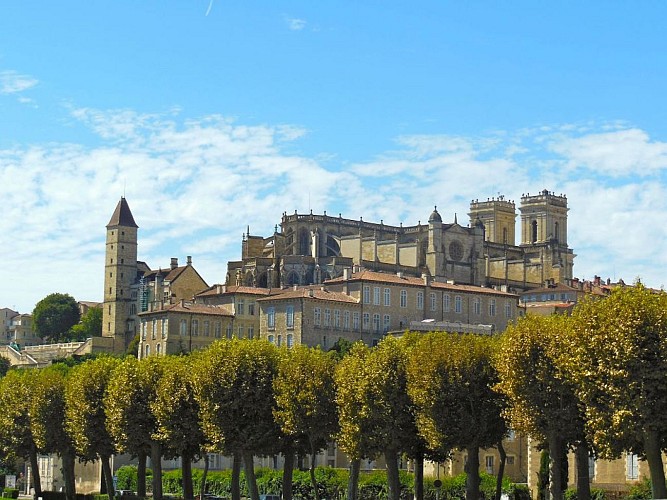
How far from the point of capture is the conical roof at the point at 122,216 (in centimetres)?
16462

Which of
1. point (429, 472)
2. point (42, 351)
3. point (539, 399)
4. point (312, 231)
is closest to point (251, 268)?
point (312, 231)

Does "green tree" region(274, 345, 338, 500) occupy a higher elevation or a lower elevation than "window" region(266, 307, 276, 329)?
lower

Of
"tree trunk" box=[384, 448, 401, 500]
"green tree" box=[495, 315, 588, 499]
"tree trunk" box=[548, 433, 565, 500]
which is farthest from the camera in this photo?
"tree trunk" box=[384, 448, 401, 500]

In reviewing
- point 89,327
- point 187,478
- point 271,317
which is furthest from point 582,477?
point 89,327

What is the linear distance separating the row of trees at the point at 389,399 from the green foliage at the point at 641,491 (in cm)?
504

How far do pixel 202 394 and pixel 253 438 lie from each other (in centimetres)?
319

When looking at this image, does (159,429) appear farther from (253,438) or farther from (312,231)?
(312,231)

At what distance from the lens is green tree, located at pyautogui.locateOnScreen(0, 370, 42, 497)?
232 feet

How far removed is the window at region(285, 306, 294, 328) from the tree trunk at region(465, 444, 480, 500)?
183 ft

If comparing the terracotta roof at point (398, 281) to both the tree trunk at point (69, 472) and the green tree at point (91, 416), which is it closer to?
the tree trunk at point (69, 472)

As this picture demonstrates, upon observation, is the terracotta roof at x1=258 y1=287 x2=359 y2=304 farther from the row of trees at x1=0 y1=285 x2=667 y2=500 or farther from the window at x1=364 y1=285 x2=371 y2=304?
the row of trees at x1=0 y1=285 x2=667 y2=500

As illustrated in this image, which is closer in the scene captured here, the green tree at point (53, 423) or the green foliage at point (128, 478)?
the green tree at point (53, 423)

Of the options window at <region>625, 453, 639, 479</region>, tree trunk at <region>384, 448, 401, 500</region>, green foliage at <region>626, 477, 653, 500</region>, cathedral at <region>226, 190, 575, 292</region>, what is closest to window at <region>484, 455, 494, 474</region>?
window at <region>625, 453, 639, 479</region>

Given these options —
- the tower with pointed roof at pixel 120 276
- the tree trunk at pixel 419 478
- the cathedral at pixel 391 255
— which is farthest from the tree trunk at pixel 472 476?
the tower with pointed roof at pixel 120 276
